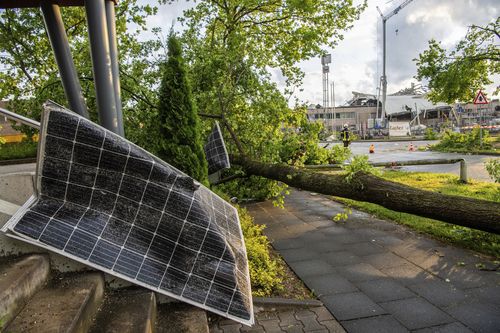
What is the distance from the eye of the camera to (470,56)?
13.4 metres

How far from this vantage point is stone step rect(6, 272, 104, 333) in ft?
6.46

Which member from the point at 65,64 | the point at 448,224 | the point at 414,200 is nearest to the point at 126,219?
the point at 414,200

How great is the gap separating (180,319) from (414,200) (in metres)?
2.92

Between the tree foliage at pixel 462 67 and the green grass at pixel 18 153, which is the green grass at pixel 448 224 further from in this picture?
the green grass at pixel 18 153

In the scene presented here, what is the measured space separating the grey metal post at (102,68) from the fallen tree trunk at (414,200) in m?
3.15

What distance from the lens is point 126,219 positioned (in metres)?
2.68

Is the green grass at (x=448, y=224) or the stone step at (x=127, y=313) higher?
the stone step at (x=127, y=313)

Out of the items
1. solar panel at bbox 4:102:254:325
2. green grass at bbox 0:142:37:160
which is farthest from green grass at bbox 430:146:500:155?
green grass at bbox 0:142:37:160

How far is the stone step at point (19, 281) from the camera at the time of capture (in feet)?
6.51

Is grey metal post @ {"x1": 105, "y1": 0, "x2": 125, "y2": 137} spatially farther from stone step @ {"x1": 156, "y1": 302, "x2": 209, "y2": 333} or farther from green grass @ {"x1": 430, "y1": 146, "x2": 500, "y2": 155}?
green grass @ {"x1": 430, "y1": 146, "x2": 500, "y2": 155}

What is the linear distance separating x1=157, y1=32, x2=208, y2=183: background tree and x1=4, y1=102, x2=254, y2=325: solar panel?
2071 millimetres

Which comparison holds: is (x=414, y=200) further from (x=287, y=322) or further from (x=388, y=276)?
(x=287, y=322)

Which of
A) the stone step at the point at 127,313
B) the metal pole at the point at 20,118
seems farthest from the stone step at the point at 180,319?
the metal pole at the point at 20,118

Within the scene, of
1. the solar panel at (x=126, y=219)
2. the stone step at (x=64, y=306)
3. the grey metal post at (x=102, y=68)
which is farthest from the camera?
the grey metal post at (x=102, y=68)
